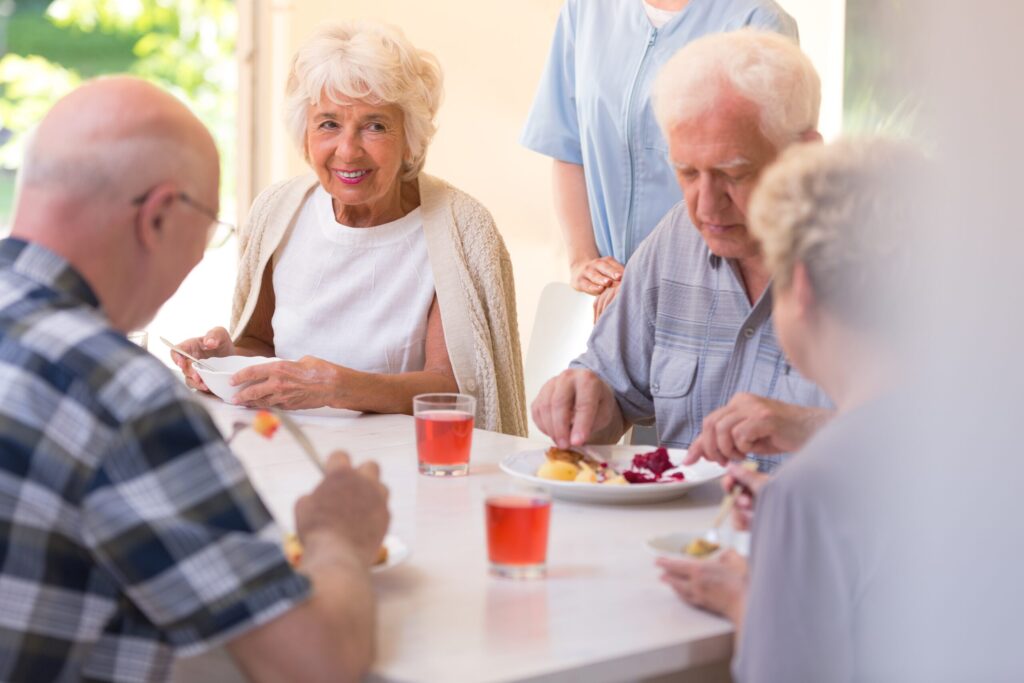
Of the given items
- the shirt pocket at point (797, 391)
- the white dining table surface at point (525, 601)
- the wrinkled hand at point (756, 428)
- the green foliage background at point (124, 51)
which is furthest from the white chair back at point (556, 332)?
the green foliage background at point (124, 51)

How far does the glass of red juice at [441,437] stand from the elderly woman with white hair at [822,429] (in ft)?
1.96

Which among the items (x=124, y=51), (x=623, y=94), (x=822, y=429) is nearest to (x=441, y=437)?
(x=822, y=429)

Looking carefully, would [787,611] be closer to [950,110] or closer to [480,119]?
[950,110]

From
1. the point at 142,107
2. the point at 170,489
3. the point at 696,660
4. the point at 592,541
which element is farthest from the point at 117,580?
the point at 592,541

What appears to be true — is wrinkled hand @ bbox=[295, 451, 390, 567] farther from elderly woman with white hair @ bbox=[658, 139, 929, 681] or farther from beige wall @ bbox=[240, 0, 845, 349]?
beige wall @ bbox=[240, 0, 845, 349]

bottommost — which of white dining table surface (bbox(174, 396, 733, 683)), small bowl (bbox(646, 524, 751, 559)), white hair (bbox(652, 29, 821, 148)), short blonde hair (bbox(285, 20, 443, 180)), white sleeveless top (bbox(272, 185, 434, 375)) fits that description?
white dining table surface (bbox(174, 396, 733, 683))

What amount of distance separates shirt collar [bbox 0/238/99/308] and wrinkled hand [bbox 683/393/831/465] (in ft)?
2.55

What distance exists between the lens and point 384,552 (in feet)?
3.91

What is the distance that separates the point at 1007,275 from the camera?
404mm

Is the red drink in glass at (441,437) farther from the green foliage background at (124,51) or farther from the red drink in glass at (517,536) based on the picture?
the green foliage background at (124,51)

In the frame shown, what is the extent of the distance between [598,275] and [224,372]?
2.43ft

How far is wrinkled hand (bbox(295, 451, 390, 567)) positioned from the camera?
1069 millimetres

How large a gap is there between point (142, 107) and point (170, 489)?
33 centimetres

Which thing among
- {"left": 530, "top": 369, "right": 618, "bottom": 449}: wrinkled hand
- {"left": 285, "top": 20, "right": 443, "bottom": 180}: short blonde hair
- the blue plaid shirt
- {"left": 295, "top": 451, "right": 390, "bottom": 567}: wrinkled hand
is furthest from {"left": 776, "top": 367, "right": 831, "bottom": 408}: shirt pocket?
{"left": 285, "top": 20, "right": 443, "bottom": 180}: short blonde hair
